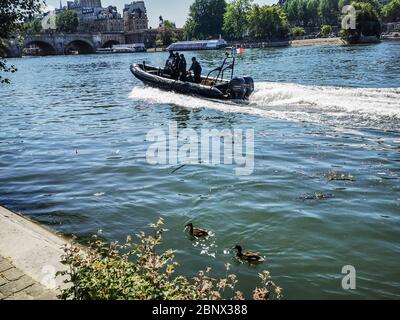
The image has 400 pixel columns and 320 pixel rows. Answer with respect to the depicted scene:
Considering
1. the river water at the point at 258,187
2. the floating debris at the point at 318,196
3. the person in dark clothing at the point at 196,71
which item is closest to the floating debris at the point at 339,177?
the river water at the point at 258,187

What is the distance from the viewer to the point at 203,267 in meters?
6.92

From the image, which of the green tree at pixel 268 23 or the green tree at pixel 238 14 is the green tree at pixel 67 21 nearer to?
the green tree at pixel 238 14

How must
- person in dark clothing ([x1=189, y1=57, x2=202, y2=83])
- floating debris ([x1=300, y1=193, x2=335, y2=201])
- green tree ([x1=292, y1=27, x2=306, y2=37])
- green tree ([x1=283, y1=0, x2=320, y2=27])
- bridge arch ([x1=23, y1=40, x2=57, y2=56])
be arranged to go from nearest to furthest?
floating debris ([x1=300, y1=193, x2=335, y2=201])
person in dark clothing ([x1=189, y1=57, x2=202, y2=83])
green tree ([x1=292, y1=27, x2=306, y2=37])
bridge arch ([x1=23, y1=40, x2=57, y2=56])
green tree ([x1=283, y1=0, x2=320, y2=27])

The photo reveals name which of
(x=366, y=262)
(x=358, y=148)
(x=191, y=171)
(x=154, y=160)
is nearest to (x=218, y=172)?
(x=191, y=171)

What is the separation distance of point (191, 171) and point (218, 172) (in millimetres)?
817

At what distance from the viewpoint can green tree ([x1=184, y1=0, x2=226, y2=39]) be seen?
153 m

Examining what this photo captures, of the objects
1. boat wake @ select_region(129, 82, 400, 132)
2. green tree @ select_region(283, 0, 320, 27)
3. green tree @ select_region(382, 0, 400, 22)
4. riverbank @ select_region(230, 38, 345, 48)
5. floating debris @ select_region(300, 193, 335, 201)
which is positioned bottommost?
floating debris @ select_region(300, 193, 335, 201)

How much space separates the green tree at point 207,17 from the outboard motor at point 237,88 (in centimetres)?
13707
